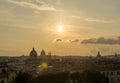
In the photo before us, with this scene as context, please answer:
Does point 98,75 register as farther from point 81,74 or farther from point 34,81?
point 34,81

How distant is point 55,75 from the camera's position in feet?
307

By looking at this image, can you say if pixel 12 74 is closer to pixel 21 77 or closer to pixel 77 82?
pixel 21 77

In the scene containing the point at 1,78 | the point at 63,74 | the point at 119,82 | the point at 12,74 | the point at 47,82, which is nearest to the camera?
→ the point at 1,78

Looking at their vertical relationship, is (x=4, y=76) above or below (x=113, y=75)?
above

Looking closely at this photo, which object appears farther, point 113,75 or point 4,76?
point 113,75

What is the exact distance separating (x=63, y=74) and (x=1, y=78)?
26483 millimetres

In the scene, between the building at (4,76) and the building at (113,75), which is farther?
the building at (113,75)

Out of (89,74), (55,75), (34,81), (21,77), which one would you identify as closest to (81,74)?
(89,74)

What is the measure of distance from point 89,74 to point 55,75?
10518 mm

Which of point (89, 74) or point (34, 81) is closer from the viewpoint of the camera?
point (34, 81)

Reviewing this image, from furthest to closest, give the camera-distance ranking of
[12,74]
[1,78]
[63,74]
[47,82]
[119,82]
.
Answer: [119,82]
[63,74]
[47,82]
[12,74]
[1,78]

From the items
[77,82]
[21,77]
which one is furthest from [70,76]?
[21,77]

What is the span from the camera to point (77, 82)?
334ft

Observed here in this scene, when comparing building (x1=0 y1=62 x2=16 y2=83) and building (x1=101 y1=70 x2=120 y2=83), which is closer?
building (x1=0 y1=62 x2=16 y2=83)
